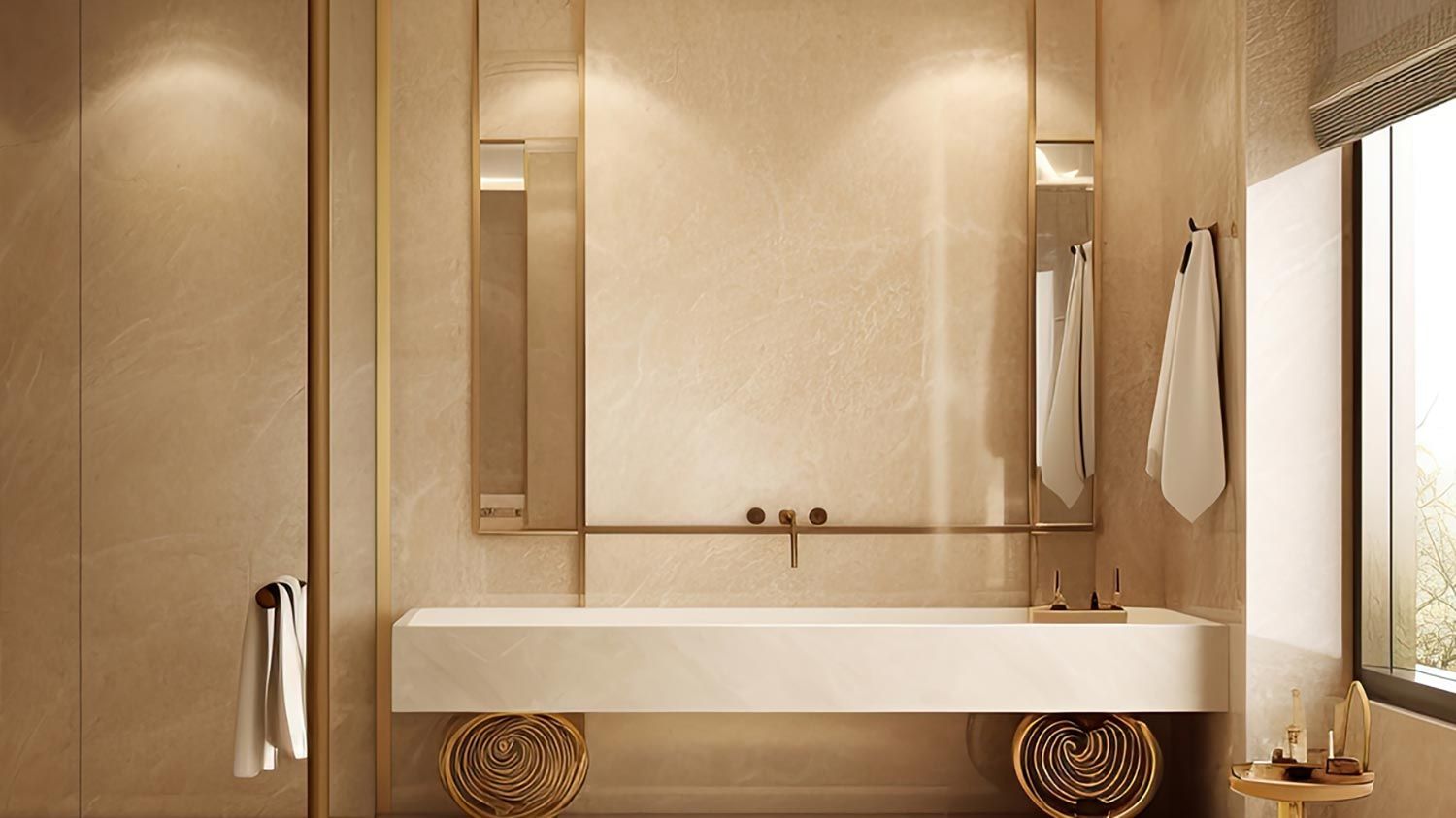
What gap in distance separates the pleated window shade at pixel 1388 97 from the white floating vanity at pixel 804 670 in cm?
120

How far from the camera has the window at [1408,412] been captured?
2.45m

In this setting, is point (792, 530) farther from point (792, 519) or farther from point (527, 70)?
point (527, 70)

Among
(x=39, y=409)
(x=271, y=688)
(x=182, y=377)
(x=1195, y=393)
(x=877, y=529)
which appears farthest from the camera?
(x=877, y=529)

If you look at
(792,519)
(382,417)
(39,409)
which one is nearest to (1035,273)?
(792,519)

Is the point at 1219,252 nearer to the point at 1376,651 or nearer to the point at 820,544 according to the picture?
the point at 1376,651

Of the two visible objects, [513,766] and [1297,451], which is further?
[513,766]

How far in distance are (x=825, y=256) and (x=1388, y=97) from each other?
138 cm

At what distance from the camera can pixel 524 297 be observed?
3139 mm

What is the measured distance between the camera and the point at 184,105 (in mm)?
1536

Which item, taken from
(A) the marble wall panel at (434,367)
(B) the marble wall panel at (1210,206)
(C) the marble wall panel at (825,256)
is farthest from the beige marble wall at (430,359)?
(B) the marble wall panel at (1210,206)

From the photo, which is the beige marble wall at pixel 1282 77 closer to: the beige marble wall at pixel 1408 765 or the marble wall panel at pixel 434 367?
the beige marble wall at pixel 1408 765

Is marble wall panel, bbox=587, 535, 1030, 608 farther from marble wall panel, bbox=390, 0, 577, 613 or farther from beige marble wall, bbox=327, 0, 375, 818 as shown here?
beige marble wall, bbox=327, 0, 375, 818

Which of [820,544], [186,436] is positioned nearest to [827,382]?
[820,544]

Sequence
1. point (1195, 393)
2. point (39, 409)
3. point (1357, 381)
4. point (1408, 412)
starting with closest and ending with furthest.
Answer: point (39, 409) → point (1408, 412) → point (1357, 381) → point (1195, 393)
